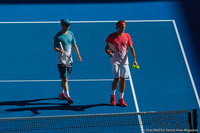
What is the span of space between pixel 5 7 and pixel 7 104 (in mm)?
6159

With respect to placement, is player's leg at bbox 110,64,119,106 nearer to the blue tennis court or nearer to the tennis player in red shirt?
the tennis player in red shirt

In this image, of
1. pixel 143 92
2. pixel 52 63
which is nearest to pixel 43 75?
pixel 52 63

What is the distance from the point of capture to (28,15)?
17109mm

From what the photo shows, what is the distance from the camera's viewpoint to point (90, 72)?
14.0 meters

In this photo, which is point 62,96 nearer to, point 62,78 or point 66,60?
point 62,78

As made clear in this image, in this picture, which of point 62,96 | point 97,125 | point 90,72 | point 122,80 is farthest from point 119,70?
point 90,72

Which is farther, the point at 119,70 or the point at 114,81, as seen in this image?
the point at 114,81

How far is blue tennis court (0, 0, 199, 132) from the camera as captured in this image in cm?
1244

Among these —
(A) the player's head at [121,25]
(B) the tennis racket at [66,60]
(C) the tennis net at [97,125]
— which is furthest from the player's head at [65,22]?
(C) the tennis net at [97,125]

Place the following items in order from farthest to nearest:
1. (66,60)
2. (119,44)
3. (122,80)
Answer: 1. (122,80)
2. (66,60)
3. (119,44)

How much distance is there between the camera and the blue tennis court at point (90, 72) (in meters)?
12.4

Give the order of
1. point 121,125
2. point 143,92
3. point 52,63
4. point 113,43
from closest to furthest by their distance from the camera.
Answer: point 121,125 → point 113,43 → point 143,92 → point 52,63

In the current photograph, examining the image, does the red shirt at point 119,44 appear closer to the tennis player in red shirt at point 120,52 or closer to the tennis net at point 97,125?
the tennis player in red shirt at point 120,52

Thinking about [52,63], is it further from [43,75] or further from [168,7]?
[168,7]
